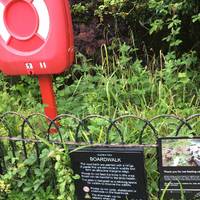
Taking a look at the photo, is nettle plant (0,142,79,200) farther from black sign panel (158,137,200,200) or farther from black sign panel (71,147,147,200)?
black sign panel (158,137,200,200)

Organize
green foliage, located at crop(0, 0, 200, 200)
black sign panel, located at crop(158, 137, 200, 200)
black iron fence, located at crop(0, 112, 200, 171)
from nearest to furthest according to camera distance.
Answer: black sign panel, located at crop(158, 137, 200, 200)
black iron fence, located at crop(0, 112, 200, 171)
green foliage, located at crop(0, 0, 200, 200)

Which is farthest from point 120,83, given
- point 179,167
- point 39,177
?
point 179,167

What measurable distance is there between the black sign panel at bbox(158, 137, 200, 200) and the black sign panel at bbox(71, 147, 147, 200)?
0.12m

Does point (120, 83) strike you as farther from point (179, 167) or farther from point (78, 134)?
point (179, 167)

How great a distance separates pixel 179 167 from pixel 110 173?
0.40 metres

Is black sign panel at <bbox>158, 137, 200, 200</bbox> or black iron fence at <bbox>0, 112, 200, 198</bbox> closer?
black sign panel at <bbox>158, 137, 200, 200</bbox>

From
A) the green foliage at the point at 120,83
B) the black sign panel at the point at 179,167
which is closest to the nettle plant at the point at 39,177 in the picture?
the green foliage at the point at 120,83

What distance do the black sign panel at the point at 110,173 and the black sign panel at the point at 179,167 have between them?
0.12 meters

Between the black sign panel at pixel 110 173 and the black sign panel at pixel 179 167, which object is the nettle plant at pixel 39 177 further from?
the black sign panel at pixel 179 167

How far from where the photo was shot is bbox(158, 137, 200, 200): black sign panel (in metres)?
3.07

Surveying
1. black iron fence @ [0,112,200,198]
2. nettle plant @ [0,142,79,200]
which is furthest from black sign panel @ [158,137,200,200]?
nettle plant @ [0,142,79,200]

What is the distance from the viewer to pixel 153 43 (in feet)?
16.9

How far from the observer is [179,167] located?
3.12m

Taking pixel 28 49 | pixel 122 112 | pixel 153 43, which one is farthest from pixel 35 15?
pixel 153 43
